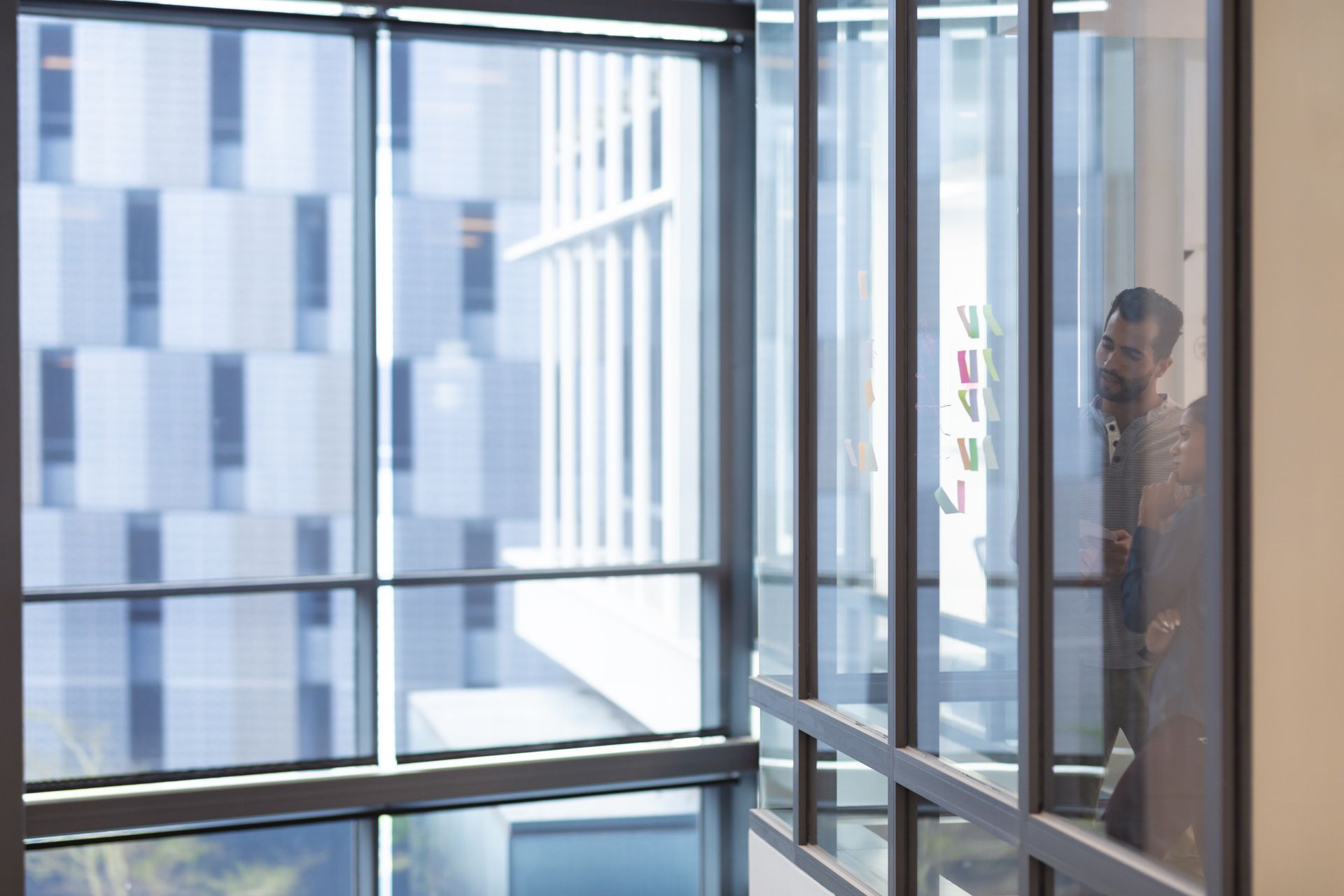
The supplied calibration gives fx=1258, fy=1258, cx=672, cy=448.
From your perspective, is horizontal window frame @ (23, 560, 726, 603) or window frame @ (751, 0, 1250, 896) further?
horizontal window frame @ (23, 560, 726, 603)

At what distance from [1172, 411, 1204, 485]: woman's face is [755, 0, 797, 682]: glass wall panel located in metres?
1.37

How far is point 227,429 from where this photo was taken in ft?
12.7

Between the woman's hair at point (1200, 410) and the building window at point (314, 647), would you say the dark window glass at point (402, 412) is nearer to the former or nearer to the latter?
the building window at point (314, 647)

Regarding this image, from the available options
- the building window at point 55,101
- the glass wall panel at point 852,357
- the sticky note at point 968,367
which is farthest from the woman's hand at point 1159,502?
the building window at point 55,101

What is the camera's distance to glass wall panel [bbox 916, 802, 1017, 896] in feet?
7.46

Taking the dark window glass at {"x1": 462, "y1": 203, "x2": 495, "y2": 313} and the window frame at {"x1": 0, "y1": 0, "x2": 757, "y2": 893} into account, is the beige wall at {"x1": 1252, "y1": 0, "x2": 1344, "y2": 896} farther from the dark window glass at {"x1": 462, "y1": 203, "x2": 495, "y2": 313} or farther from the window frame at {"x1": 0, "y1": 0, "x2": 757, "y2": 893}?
the dark window glass at {"x1": 462, "y1": 203, "x2": 495, "y2": 313}

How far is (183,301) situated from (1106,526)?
2.90m

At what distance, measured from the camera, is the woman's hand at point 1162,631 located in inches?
72.8

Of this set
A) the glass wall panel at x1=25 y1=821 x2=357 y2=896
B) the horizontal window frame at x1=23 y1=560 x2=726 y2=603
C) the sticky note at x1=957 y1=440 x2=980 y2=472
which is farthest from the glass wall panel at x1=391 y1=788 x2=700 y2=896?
the sticky note at x1=957 y1=440 x2=980 y2=472

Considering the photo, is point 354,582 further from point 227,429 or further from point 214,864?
point 214,864

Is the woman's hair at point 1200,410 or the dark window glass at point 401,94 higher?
the dark window glass at point 401,94

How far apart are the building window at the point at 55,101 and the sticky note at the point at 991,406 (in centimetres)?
285

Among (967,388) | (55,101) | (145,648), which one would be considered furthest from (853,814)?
(55,101)

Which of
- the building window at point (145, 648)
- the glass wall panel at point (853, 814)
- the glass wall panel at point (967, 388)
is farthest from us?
the building window at point (145, 648)
